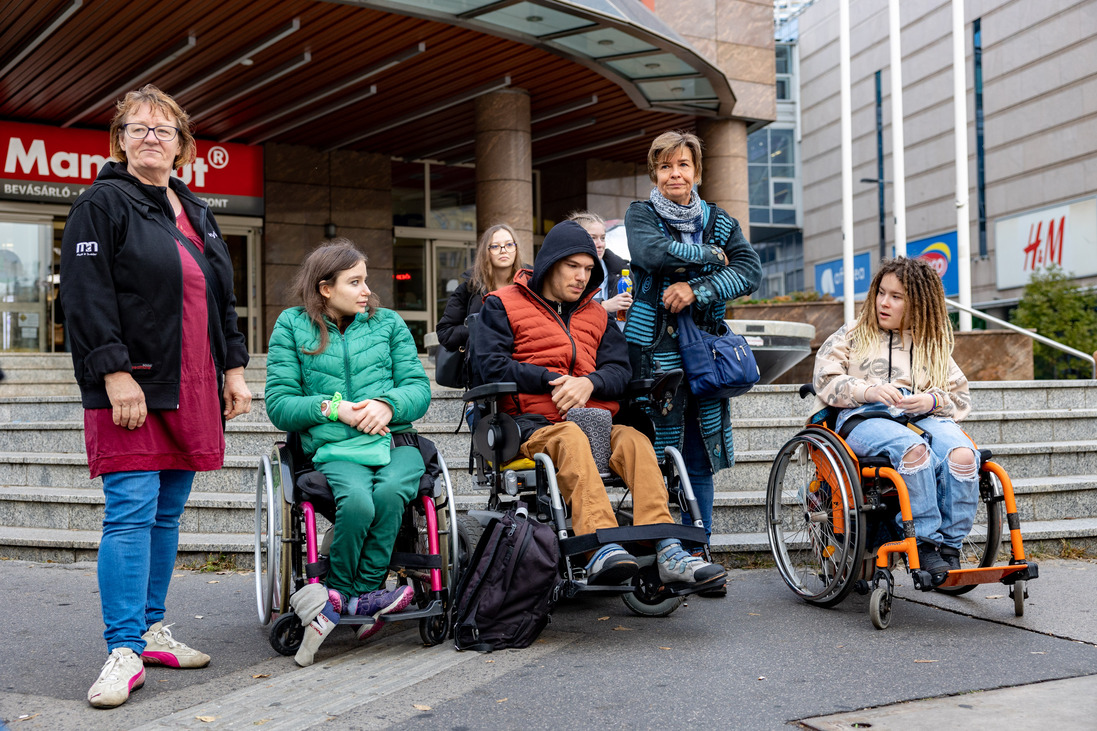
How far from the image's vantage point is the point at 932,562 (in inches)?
157

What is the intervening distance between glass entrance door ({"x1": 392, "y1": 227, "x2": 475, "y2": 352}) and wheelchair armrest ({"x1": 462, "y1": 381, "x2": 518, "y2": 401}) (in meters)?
12.9

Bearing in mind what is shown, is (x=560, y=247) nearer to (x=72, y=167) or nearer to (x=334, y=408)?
(x=334, y=408)

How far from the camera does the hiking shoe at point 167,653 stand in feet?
11.7

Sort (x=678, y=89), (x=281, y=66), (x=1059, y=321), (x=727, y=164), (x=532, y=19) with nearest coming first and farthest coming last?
(x=532, y=19) → (x=281, y=66) → (x=678, y=89) → (x=727, y=164) → (x=1059, y=321)

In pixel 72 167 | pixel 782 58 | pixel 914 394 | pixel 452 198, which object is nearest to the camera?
pixel 914 394

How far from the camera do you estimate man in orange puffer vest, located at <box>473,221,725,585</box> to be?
3.78 m

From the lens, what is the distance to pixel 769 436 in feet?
21.4

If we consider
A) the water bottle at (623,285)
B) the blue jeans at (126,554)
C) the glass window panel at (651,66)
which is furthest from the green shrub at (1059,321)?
the blue jeans at (126,554)

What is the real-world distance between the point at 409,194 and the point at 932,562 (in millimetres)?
14200

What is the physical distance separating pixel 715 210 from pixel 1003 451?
2.74 metres

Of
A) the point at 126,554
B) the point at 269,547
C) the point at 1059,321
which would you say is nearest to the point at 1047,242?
the point at 1059,321

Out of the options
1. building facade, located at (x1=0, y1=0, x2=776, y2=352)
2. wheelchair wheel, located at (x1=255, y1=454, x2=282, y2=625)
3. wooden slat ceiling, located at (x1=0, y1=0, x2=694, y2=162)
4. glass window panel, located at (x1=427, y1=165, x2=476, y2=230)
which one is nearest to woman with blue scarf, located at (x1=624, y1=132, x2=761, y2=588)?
wheelchair wheel, located at (x1=255, y1=454, x2=282, y2=625)

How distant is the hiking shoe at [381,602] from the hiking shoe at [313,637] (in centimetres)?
16

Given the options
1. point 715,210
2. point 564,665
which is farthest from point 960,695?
point 715,210
